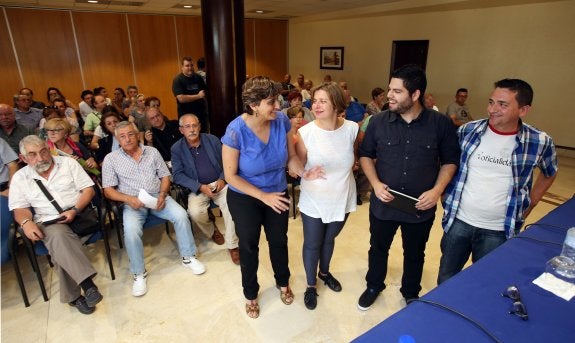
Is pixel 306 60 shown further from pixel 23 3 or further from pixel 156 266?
pixel 156 266

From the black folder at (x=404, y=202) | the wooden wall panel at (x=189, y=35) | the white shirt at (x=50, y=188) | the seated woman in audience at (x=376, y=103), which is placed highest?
the wooden wall panel at (x=189, y=35)

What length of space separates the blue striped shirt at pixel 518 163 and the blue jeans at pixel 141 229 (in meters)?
2.00

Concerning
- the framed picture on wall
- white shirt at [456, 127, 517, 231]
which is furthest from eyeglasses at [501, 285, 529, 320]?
the framed picture on wall

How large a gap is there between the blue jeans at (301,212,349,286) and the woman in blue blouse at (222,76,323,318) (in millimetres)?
154

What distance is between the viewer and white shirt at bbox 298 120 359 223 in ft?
6.27

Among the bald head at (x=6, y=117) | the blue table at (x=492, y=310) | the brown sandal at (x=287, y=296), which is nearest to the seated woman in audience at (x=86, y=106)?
the bald head at (x=6, y=117)

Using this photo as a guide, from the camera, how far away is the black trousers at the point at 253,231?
192cm

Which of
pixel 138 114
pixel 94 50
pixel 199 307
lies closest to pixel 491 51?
pixel 138 114

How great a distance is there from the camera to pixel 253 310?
2193 mm

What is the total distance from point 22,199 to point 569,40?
7482 millimetres

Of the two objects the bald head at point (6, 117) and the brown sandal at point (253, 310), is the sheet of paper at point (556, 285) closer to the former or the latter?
the brown sandal at point (253, 310)

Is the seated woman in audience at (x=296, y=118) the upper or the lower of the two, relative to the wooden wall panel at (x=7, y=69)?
lower

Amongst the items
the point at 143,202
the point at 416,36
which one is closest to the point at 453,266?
the point at 143,202

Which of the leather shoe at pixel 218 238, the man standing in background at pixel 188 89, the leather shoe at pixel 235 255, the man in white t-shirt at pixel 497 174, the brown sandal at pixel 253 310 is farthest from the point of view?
the man standing in background at pixel 188 89
